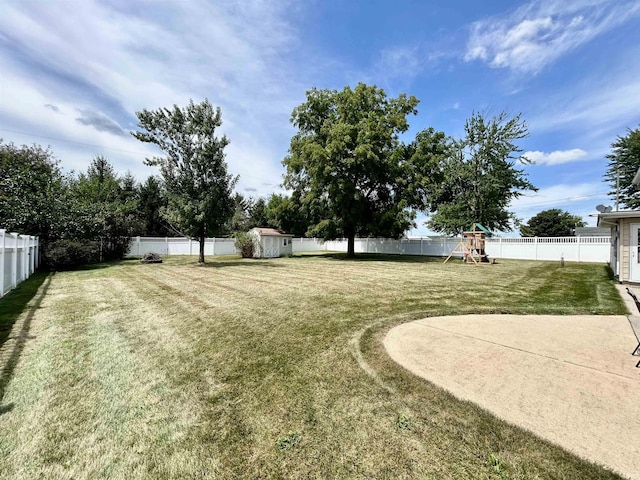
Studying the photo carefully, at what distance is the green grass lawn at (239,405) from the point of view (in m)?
1.93

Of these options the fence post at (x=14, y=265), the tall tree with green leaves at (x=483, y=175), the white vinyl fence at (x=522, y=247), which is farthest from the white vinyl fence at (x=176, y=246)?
the tall tree with green leaves at (x=483, y=175)

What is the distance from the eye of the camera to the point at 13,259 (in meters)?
8.79

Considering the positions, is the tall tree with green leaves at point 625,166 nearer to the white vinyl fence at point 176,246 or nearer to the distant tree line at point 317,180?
the distant tree line at point 317,180

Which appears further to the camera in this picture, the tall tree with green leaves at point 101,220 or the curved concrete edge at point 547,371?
the tall tree with green leaves at point 101,220

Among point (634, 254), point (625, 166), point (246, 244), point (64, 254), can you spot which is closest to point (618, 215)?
point (634, 254)

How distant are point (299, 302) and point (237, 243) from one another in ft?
55.6

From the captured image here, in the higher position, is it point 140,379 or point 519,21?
point 519,21

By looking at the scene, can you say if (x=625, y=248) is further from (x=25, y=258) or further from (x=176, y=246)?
(x=176, y=246)

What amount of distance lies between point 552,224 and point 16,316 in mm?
55049

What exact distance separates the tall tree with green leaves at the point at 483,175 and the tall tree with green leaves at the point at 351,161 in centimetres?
535

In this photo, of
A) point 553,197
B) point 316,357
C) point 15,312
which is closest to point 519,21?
point 316,357

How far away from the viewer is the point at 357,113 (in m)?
21.0

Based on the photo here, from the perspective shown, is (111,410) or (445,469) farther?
(111,410)

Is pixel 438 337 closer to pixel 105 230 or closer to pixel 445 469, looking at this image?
pixel 445 469
